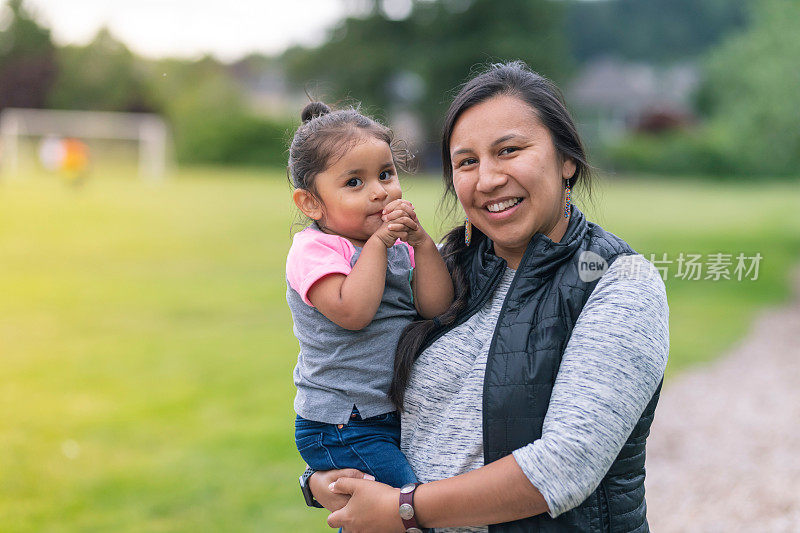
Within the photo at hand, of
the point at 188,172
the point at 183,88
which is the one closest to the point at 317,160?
the point at 188,172

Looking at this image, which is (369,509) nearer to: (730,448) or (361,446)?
(361,446)

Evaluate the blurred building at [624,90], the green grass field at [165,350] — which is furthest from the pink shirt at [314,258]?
the blurred building at [624,90]

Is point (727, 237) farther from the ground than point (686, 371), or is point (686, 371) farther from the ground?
point (727, 237)

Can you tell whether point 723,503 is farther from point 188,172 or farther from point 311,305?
point 188,172

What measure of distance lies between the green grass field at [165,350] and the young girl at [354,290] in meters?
0.46

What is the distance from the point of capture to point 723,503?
16.4 ft

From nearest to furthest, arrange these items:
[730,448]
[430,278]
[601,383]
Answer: [601,383] < [430,278] < [730,448]

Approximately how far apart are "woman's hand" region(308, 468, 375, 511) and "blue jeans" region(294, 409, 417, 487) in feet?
0.06

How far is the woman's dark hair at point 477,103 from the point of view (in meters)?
1.77

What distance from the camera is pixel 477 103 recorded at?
179 centimetres

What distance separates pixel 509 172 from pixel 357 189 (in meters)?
0.44

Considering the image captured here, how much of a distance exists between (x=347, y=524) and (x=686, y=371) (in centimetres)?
750

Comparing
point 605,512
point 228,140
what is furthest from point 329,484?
point 228,140

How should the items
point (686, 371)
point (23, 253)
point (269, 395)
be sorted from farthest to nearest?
point (23, 253) < point (686, 371) < point (269, 395)
